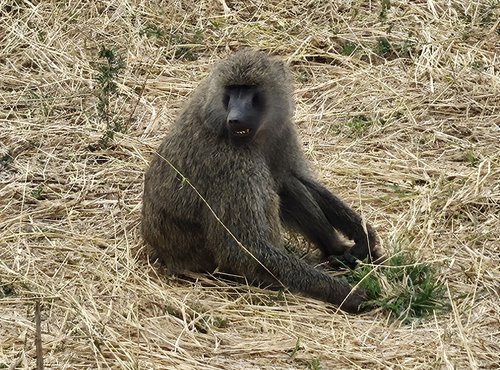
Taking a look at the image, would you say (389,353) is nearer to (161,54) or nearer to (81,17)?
(161,54)

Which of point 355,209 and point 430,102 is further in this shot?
point 430,102

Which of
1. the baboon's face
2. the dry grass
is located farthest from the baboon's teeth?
the dry grass

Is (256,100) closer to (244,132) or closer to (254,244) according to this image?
(244,132)

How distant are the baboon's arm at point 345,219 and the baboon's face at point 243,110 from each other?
0.57 meters

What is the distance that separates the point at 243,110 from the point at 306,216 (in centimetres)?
81

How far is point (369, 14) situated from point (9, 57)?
2.89 meters

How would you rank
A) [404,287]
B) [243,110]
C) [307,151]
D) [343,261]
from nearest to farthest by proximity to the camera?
1. [404,287]
2. [243,110]
3. [343,261]
4. [307,151]

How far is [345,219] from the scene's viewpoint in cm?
599

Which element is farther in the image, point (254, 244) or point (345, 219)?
point (345, 219)

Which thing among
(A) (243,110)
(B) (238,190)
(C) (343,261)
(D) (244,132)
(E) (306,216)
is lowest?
(C) (343,261)

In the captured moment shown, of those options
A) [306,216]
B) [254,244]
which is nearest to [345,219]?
[306,216]

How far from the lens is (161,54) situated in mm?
8398

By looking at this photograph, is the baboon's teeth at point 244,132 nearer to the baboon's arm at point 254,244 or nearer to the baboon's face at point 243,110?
the baboon's face at point 243,110

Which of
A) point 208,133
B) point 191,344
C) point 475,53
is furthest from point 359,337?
point 475,53
